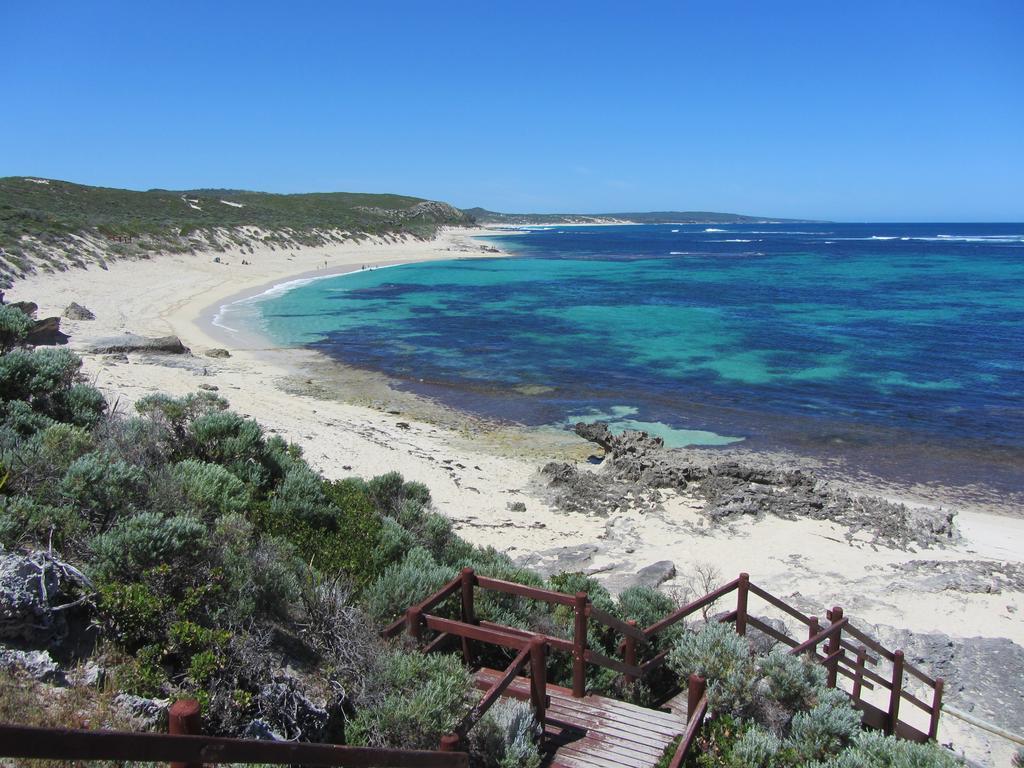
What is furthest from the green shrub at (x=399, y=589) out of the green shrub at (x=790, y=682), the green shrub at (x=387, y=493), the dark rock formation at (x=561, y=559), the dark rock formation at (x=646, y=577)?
the dark rock formation at (x=561, y=559)

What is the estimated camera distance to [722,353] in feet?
→ 92.6

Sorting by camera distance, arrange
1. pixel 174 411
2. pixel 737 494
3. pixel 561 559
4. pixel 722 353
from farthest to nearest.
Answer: pixel 722 353
pixel 737 494
pixel 561 559
pixel 174 411

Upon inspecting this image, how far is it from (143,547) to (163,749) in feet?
9.88

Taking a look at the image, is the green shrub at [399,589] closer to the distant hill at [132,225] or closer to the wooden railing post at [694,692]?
the wooden railing post at [694,692]

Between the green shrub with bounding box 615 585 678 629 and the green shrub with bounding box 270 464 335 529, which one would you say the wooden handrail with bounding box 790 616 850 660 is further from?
the green shrub with bounding box 270 464 335 529

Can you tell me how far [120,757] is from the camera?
2.04 m

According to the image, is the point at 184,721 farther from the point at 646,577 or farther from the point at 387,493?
the point at 646,577

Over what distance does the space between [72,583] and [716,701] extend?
4487 millimetres

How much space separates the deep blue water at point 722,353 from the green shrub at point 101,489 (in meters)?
13.5

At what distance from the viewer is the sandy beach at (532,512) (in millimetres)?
9688

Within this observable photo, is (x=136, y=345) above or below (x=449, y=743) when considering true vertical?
below

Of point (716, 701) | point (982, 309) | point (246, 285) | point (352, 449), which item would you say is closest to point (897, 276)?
point (982, 309)

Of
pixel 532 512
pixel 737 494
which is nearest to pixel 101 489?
pixel 532 512

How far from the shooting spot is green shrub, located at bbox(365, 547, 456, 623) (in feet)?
19.2
